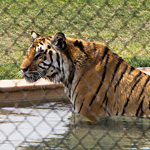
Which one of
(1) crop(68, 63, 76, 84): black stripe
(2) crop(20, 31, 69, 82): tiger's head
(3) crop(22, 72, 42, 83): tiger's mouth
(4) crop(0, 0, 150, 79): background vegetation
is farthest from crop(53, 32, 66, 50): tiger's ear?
(4) crop(0, 0, 150, 79): background vegetation

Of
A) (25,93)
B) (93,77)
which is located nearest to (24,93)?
(25,93)

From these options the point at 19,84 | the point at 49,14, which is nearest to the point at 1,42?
the point at 49,14

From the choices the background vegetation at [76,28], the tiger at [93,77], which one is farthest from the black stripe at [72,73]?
the background vegetation at [76,28]

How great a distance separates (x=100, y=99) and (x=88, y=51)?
1.69ft

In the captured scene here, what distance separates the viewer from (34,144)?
14.5 ft

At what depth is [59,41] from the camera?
4398 mm

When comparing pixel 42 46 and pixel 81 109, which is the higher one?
pixel 42 46

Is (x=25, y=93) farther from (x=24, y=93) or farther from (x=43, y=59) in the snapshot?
(x=43, y=59)

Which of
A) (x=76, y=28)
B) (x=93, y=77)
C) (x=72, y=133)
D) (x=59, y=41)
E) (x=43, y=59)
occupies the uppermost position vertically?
(x=59, y=41)

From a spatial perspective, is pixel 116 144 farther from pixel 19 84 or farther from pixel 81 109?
pixel 19 84

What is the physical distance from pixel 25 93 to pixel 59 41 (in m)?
1.80

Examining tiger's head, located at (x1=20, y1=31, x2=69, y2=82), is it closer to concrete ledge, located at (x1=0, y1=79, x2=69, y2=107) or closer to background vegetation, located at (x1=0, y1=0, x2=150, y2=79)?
concrete ledge, located at (x1=0, y1=79, x2=69, y2=107)

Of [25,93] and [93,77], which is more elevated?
[93,77]

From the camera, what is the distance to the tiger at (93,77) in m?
4.63
